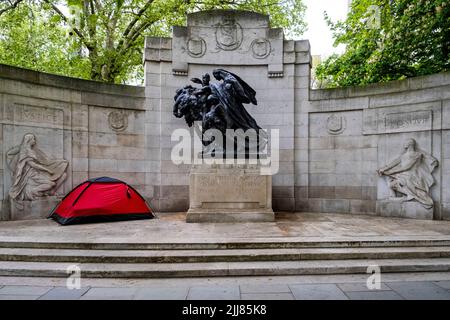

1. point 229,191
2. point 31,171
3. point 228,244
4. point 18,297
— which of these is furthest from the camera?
point 31,171

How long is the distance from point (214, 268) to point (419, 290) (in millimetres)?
3059

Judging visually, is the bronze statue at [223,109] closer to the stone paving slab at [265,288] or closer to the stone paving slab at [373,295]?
the stone paving slab at [265,288]

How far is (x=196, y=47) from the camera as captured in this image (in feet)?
35.4

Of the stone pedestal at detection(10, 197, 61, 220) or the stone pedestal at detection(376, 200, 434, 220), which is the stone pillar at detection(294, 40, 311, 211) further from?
the stone pedestal at detection(10, 197, 61, 220)

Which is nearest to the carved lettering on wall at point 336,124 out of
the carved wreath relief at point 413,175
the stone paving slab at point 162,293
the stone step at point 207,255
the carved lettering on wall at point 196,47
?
the carved wreath relief at point 413,175

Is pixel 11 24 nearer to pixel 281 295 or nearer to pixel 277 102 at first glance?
pixel 277 102

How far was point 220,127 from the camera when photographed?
8211 millimetres

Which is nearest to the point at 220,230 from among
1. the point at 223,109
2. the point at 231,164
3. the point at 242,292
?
the point at 231,164

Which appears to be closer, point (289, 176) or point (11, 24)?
point (289, 176)

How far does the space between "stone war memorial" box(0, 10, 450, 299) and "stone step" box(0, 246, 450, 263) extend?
2cm

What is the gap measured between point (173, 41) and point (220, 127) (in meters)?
4.48

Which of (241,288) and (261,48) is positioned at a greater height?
(261,48)

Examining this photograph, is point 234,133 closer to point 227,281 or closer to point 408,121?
point 227,281
